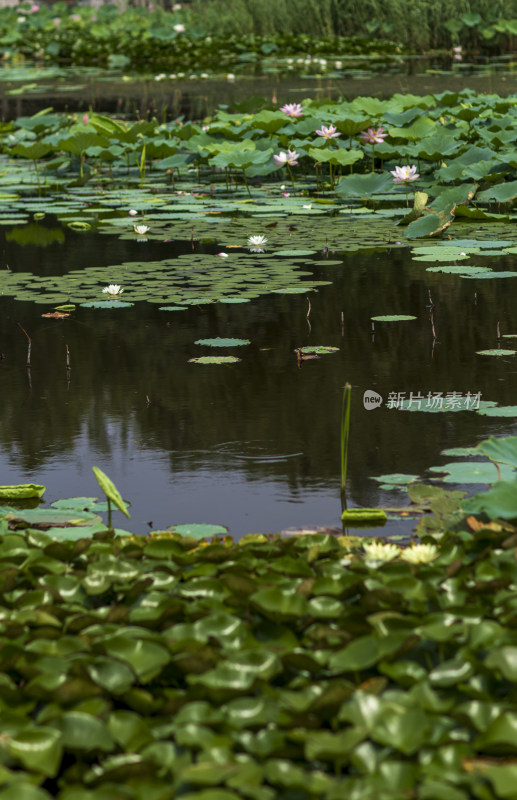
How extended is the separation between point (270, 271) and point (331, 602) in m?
3.27

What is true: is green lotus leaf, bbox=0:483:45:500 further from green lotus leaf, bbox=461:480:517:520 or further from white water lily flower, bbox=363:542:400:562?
green lotus leaf, bbox=461:480:517:520

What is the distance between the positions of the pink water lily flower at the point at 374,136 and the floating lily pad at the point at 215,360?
383 cm

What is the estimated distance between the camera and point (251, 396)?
3498 mm

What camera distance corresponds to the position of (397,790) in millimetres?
1539

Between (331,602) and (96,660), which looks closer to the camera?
(96,660)

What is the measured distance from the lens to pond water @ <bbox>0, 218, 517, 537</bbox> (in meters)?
2.88

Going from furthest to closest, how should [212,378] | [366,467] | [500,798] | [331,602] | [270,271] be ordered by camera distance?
[270,271] < [212,378] < [366,467] < [331,602] < [500,798]

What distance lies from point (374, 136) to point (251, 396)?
4.31 metres

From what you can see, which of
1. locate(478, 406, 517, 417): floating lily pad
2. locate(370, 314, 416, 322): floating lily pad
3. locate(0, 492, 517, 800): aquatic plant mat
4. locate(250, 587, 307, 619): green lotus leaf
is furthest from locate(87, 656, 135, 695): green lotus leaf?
locate(370, 314, 416, 322): floating lily pad

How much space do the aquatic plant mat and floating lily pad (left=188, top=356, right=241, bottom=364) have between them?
1515mm

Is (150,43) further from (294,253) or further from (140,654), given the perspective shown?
(140,654)

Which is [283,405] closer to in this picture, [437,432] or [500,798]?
[437,432]

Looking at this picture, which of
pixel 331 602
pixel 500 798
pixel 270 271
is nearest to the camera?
pixel 500 798

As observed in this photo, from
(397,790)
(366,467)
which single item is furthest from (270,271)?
(397,790)
